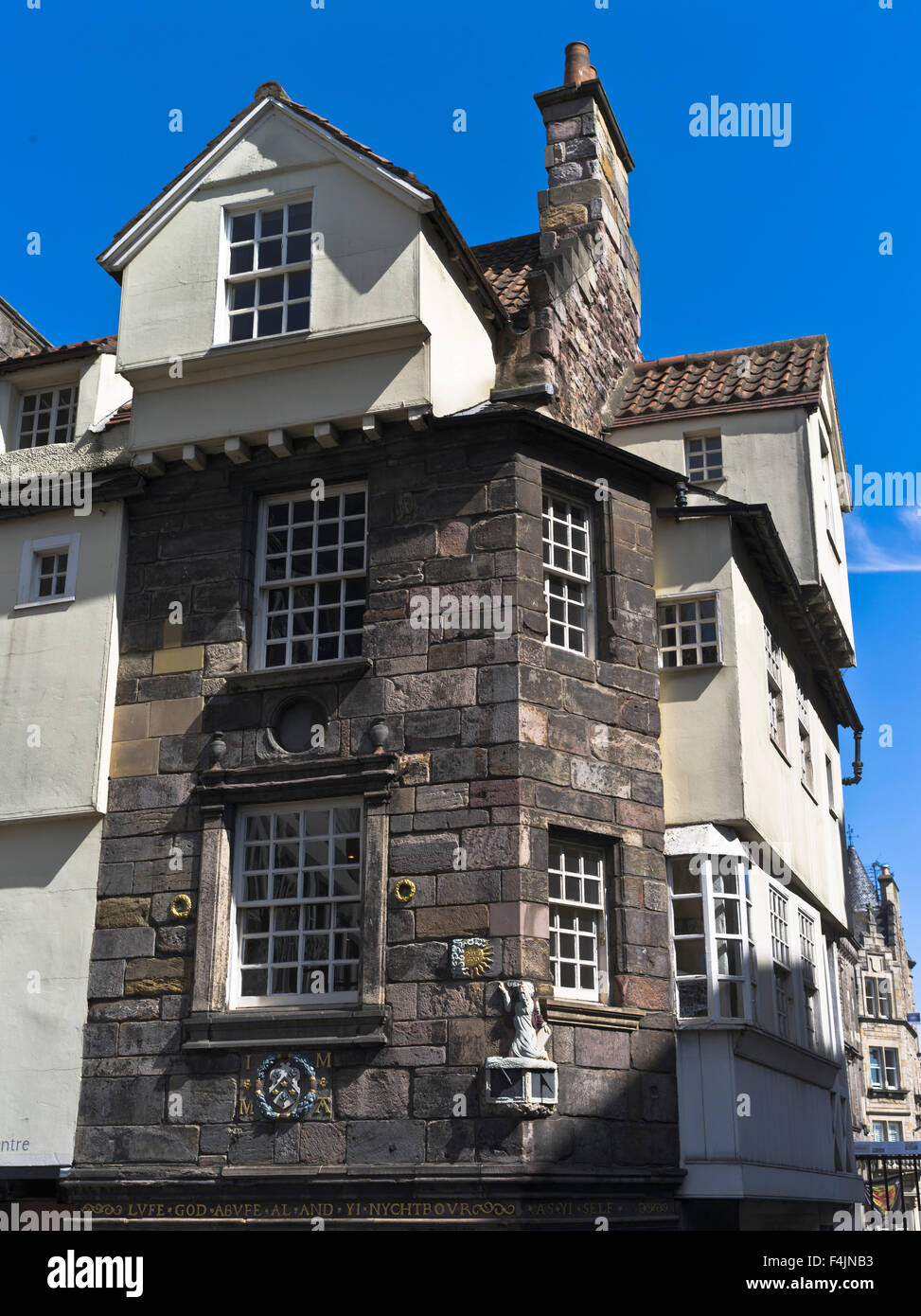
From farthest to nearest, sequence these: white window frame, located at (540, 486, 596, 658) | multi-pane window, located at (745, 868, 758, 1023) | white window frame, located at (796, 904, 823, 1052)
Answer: white window frame, located at (796, 904, 823, 1052), white window frame, located at (540, 486, 596, 658), multi-pane window, located at (745, 868, 758, 1023)

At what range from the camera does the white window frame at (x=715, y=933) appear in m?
15.9

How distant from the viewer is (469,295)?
58.8 feet

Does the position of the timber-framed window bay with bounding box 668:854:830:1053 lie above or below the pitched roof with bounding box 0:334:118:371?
below

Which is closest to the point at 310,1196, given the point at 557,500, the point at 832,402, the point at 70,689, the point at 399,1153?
the point at 399,1153

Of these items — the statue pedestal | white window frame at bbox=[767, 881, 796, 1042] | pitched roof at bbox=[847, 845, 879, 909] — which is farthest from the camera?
pitched roof at bbox=[847, 845, 879, 909]

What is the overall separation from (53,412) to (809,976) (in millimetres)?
12229

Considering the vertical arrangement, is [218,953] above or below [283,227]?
below

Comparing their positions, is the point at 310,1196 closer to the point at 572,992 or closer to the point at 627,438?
the point at 572,992

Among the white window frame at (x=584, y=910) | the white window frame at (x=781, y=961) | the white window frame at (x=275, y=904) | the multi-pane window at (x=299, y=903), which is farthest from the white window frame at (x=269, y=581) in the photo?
the white window frame at (x=781, y=961)

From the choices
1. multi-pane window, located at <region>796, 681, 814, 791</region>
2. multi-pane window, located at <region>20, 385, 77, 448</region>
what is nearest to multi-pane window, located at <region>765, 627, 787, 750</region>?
multi-pane window, located at <region>796, 681, 814, 791</region>

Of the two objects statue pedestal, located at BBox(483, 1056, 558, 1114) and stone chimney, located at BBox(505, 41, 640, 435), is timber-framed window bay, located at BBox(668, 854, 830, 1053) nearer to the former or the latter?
statue pedestal, located at BBox(483, 1056, 558, 1114)

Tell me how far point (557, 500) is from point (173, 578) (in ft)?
14.5

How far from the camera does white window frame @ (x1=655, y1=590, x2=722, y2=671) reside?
17.2 metres

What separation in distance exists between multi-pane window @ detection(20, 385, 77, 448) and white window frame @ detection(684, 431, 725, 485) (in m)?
8.06
